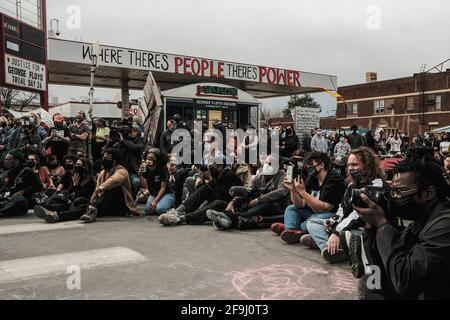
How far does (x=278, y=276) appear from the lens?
423 cm

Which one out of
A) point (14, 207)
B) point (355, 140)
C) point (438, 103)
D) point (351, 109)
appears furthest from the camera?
point (351, 109)

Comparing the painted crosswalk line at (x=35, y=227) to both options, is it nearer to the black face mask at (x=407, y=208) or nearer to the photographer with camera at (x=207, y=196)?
the photographer with camera at (x=207, y=196)

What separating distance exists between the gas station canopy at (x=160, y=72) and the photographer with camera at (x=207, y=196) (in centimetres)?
887

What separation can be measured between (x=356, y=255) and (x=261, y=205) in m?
3.24

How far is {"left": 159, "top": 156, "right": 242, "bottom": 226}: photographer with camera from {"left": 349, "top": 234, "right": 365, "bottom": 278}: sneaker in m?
3.58

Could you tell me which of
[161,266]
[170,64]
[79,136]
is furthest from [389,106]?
[161,266]

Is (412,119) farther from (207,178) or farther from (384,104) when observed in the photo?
(207,178)

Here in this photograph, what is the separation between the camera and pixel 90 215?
23.4 feet

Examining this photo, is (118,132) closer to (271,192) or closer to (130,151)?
(130,151)

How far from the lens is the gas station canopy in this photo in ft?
52.1

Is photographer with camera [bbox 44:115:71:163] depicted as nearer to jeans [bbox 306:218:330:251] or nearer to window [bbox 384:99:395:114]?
jeans [bbox 306:218:330:251]

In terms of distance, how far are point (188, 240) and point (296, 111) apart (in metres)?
11.8

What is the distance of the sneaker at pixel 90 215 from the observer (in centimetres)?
707
